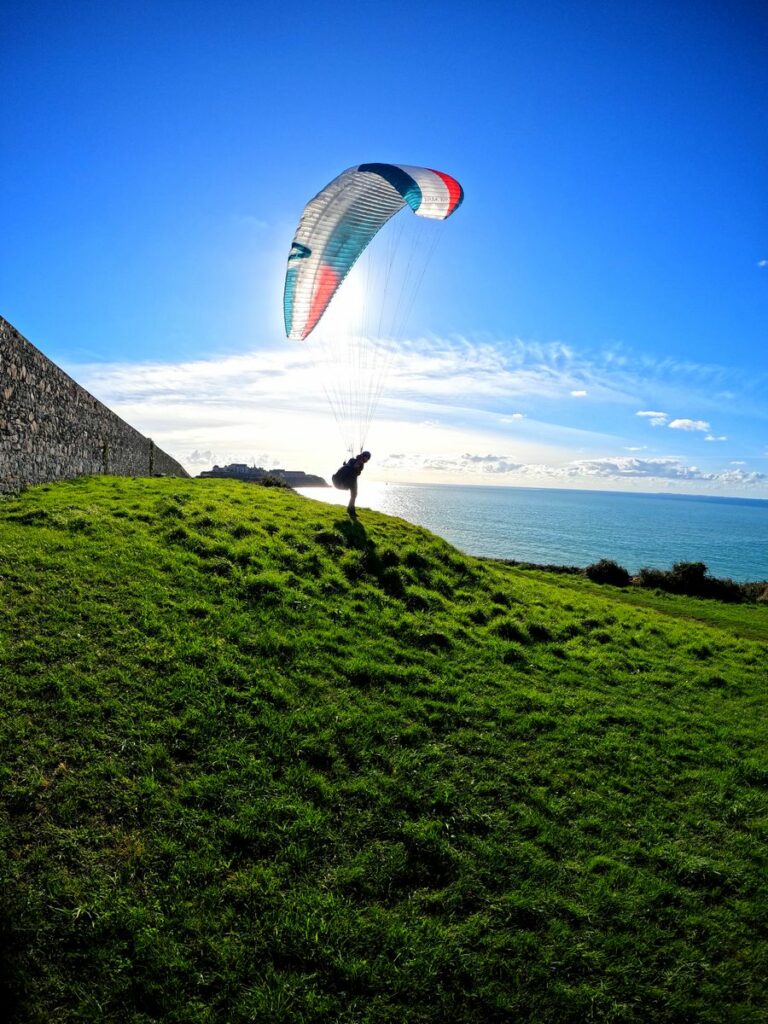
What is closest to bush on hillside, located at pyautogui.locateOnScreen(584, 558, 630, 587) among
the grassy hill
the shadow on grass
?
the grassy hill

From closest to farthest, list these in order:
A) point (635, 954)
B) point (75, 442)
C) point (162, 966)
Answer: point (162, 966), point (635, 954), point (75, 442)

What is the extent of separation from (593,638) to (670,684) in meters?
1.96

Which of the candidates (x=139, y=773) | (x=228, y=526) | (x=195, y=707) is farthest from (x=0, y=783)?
(x=228, y=526)

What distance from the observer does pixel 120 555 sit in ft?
31.9

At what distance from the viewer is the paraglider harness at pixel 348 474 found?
15266 millimetres

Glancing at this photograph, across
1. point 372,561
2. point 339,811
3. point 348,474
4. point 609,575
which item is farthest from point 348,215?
→ point 609,575

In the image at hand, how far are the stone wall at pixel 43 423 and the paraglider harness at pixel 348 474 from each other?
879 cm

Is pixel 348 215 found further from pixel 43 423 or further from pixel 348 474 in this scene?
pixel 43 423

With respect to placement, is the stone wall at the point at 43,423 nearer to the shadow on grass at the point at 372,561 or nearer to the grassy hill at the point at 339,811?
the grassy hill at the point at 339,811

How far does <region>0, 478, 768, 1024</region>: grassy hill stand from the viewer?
385 cm

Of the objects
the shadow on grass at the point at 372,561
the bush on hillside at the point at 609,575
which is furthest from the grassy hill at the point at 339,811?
the bush on hillside at the point at 609,575

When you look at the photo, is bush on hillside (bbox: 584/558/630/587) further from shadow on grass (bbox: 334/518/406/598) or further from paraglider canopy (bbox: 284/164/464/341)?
paraglider canopy (bbox: 284/164/464/341)

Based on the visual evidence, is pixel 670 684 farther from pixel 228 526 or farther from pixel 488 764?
pixel 228 526

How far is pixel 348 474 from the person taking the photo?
15.3 m
